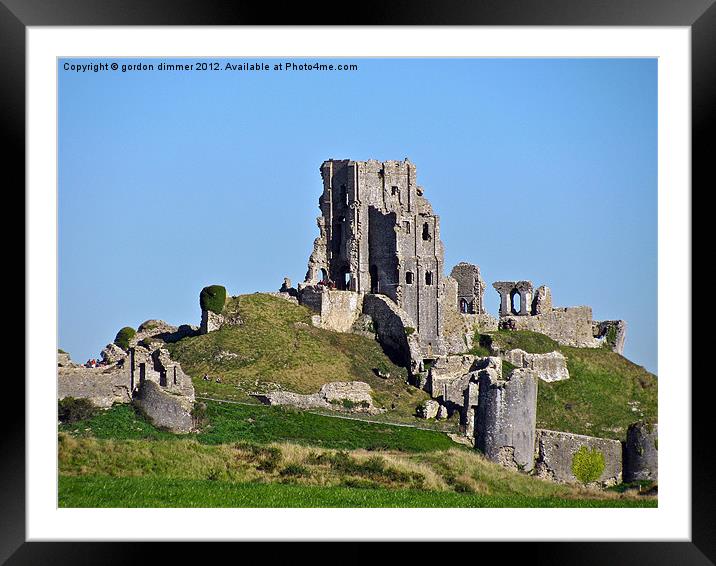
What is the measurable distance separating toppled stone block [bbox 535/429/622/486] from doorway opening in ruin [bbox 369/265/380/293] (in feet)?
61.5

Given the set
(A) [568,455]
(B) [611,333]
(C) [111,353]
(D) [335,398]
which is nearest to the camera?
(A) [568,455]

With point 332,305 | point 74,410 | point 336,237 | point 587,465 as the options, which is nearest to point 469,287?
point 336,237

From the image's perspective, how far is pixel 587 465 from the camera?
45094 mm

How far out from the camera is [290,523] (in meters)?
27.4

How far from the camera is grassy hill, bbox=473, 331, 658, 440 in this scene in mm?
53156

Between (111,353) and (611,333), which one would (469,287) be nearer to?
(611,333)

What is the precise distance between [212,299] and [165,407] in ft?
42.2

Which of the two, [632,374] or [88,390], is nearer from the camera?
[88,390]

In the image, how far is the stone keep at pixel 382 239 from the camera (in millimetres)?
63125

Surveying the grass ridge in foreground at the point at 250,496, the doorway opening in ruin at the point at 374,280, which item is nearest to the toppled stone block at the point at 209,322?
the doorway opening in ruin at the point at 374,280
